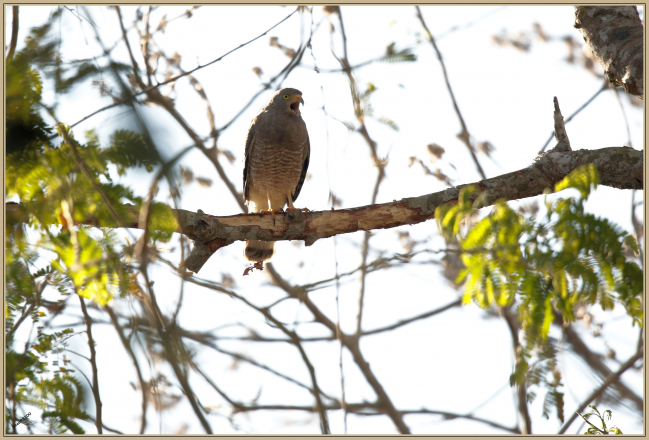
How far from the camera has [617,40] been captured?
13.7ft

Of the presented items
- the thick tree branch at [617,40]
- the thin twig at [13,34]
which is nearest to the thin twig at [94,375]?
the thin twig at [13,34]

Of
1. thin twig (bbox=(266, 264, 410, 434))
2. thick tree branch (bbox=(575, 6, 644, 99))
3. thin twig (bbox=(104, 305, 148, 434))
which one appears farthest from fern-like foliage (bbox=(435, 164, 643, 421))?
thin twig (bbox=(266, 264, 410, 434))

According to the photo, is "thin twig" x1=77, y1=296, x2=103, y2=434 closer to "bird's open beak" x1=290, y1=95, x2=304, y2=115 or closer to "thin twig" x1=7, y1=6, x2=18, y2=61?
"thin twig" x1=7, y1=6, x2=18, y2=61

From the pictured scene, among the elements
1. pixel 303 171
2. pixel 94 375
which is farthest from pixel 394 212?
pixel 303 171

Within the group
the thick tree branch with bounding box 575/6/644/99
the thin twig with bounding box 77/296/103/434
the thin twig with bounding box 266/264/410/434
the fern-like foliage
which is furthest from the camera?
the thin twig with bounding box 266/264/410/434

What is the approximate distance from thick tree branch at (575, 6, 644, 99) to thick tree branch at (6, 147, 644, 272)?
662 mm

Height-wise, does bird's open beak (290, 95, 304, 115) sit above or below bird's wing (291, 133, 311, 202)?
above

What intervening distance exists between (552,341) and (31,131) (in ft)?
9.20

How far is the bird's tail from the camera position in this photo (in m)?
6.37

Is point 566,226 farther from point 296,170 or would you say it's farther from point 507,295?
point 296,170

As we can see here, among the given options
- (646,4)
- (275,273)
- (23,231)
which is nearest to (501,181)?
(646,4)

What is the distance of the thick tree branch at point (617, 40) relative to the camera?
393cm

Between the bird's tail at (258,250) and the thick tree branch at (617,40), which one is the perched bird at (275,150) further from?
the thick tree branch at (617,40)

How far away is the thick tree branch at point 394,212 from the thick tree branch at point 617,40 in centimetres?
66
